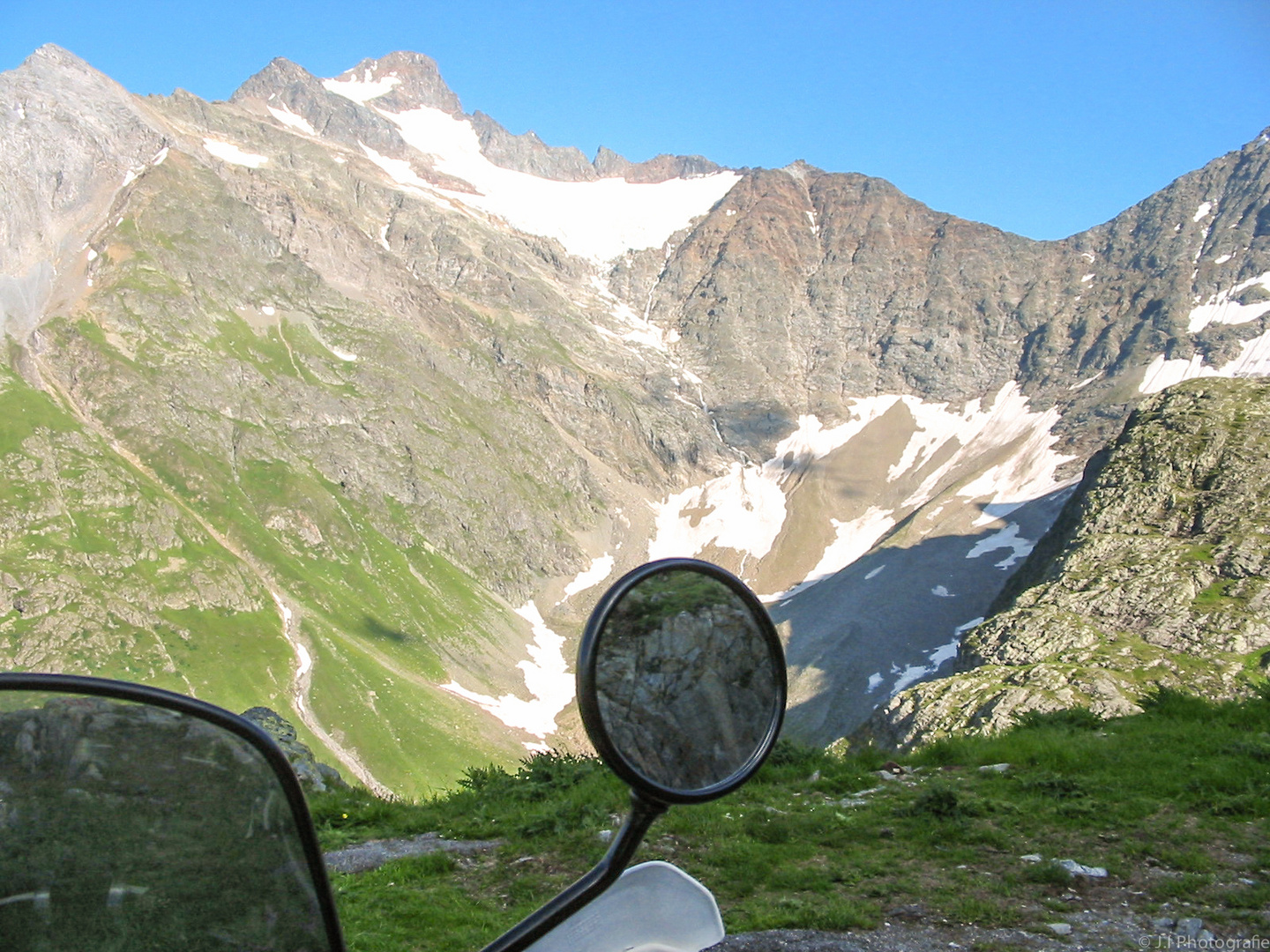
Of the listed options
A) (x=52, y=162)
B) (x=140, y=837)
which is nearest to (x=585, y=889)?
(x=140, y=837)

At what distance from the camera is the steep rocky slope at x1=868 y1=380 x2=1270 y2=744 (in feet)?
126

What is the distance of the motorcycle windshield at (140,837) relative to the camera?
1.89m

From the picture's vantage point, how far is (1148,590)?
46500mm

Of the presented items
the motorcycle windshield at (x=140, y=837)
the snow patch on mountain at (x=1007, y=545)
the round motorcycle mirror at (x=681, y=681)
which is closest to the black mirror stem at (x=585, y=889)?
the round motorcycle mirror at (x=681, y=681)

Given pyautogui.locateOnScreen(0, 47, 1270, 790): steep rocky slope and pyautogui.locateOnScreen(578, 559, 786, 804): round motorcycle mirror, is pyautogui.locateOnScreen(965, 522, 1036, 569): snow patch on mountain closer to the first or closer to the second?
pyautogui.locateOnScreen(0, 47, 1270, 790): steep rocky slope

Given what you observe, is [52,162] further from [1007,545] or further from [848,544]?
[1007,545]

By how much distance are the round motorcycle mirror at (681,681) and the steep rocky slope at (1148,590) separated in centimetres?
3045

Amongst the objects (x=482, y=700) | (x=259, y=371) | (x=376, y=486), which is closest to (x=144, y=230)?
(x=259, y=371)

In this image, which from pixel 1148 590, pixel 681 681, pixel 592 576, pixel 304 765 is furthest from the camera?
pixel 592 576

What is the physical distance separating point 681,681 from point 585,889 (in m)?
1.00

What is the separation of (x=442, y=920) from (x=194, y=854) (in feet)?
19.8

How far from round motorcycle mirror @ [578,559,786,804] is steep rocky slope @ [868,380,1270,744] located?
1199 inches

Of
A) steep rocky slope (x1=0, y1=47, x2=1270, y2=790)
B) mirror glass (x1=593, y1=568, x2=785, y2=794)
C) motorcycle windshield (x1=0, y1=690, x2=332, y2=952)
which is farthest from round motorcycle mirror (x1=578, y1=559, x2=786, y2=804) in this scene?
steep rocky slope (x1=0, y1=47, x2=1270, y2=790)

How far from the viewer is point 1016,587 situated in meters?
84.3
